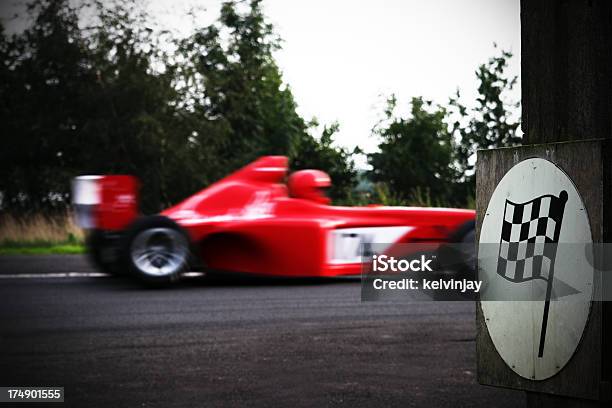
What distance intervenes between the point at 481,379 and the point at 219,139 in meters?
23.5

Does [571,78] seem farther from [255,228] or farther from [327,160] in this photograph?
[327,160]

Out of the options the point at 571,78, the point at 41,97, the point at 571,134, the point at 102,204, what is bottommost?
the point at 102,204

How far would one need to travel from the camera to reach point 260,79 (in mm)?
28062

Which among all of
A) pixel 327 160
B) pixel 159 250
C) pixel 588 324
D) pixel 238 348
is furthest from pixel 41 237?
pixel 327 160

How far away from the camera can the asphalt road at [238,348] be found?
384 centimetres

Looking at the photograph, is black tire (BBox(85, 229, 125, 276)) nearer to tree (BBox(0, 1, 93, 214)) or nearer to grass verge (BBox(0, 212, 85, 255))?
grass verge (BBox(0, 212, 85, 255))

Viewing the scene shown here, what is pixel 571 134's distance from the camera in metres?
1.63

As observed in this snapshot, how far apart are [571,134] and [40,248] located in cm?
1407

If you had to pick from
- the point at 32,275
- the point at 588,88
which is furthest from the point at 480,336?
the point at 32,275

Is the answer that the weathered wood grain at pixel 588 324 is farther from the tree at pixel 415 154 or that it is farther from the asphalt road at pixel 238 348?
the tree at pixel 415 154

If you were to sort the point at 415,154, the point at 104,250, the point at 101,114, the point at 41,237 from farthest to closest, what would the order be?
the point at 415,154 < the point at 101,114 < the point at 41,237 < the point at 104,250

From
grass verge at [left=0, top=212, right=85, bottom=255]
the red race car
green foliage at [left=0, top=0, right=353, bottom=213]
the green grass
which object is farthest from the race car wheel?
green foliage at [left=0, top=0, right=353, bottom=213]

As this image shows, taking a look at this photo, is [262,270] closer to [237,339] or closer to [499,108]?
[237,339]

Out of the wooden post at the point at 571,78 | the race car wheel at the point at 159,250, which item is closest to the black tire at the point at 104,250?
the race car wheel at the point at 159,250
